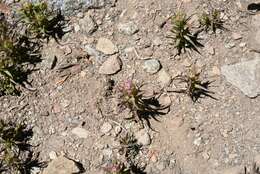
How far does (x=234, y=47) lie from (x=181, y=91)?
0.84 m

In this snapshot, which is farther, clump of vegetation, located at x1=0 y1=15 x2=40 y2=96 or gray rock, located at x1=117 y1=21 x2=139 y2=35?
gray rock, located at x1=117 y1=21 x2=139 y2=35

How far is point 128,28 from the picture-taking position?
597 centimetres

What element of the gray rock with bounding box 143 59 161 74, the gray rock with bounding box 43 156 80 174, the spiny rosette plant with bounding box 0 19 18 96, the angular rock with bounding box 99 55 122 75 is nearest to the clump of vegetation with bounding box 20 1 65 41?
the spiny rosette plant with bounding box 0 19 18 96

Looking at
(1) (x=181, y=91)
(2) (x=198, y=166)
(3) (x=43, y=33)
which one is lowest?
(2) (x=198, y=166)

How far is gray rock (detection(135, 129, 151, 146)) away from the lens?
17.6 feet

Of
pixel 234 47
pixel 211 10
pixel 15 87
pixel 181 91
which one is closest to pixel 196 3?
pixel 211 10

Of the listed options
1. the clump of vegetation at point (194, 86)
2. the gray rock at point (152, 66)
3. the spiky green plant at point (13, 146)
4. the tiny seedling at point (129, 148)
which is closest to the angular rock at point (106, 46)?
the gray rock at point (152, 66)

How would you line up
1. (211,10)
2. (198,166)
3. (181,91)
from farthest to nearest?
(211,10) < (181,91) < (198,166)

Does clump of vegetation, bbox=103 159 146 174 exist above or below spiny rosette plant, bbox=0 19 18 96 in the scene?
below

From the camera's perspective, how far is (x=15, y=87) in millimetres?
5656

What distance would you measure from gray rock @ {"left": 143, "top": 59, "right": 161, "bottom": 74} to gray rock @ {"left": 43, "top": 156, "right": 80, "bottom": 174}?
1355 mm

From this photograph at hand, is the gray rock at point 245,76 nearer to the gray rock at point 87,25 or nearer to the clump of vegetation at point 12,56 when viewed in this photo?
the gray rock at point 87,25

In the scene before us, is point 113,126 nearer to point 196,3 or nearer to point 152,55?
point 152,55

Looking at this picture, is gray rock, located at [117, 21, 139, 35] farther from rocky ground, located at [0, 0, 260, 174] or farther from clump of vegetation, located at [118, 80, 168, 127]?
clump of vegetation, located at [118, 80, 168, 127]
